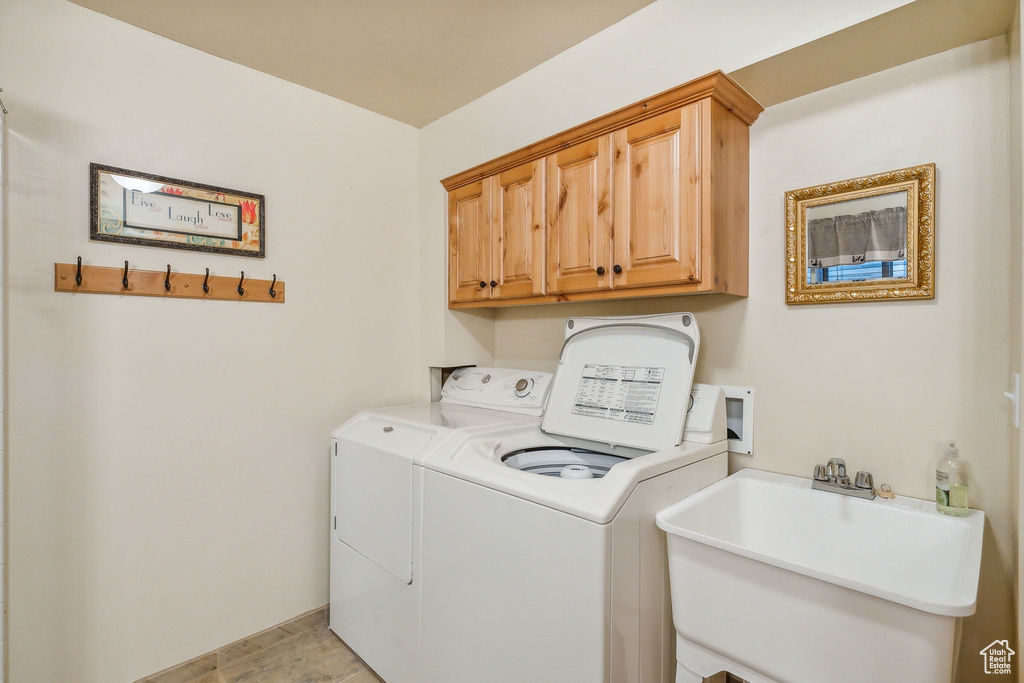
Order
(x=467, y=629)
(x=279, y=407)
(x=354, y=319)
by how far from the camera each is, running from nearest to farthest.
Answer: (x=467, y=629) < (x=279, y=407) < (x=354, y=319)

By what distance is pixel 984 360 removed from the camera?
1354 mm

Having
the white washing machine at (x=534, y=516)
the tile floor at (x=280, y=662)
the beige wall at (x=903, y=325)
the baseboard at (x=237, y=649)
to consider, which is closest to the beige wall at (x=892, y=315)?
the beige wall at (x=903, y=325)

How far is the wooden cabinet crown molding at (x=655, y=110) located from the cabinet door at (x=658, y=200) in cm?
3

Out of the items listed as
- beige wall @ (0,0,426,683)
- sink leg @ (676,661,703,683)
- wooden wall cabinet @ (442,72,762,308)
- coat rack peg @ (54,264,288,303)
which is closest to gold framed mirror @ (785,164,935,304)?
wooden wall cabinet @ (442,72,762,308)

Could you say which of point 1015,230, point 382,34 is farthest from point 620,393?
point 382,34

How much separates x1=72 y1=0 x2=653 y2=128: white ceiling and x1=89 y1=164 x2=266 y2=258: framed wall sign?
22.4 inches

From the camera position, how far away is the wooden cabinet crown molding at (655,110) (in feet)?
5.02

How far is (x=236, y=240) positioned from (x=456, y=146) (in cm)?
114

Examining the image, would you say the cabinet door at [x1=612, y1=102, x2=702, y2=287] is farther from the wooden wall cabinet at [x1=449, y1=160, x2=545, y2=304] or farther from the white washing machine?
the wooden wall cabinet at [x1=449, y1=160, x2=545, y2=304]

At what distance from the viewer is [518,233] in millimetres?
2123

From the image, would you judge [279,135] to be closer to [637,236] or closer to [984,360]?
[637,236]

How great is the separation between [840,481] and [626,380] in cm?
71

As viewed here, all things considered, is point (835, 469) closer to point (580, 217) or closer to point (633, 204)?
point (633, 204)

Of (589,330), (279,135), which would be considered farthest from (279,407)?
(589,330)
